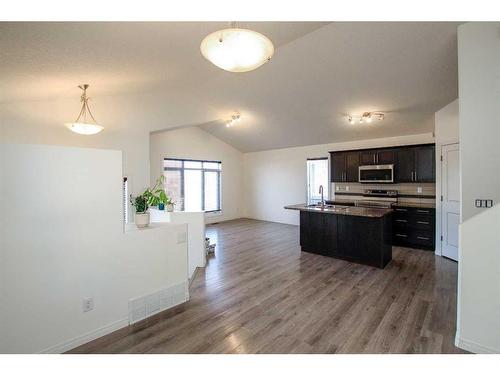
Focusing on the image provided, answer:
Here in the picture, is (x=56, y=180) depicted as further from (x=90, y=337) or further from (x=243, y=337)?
(x=243, y=337)

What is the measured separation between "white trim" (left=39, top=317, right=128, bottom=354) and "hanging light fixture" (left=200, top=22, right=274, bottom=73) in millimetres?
2525

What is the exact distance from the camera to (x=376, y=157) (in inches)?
223

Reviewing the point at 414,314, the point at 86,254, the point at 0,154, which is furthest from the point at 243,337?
the point at 0,154

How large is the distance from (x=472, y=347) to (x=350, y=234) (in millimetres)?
2188

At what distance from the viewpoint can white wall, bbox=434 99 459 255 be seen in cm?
425

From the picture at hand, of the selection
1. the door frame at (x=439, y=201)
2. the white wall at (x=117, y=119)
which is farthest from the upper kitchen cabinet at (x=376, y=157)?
the white wall at (x=117, y=119)

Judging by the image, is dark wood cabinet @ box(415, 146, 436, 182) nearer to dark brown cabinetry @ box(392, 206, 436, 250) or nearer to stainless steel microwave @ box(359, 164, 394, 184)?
stainless steel microwave @ box(359, 164, 394, 184)

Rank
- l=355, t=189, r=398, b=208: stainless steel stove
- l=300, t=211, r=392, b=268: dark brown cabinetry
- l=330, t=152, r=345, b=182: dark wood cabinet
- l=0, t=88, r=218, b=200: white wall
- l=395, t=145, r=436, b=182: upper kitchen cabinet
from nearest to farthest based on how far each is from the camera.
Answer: l=0, t=88, r=218, b=200: white wall → l=300, t=211, r=392, b=268: dark brown cabinetry → l=395, t=145, r=436, b=182: upper kitchen cabinet → l=355, t=189, r=398, b=208: stainless steel stove → l=330, t=152, r=345, b=182: dark wood cabinet

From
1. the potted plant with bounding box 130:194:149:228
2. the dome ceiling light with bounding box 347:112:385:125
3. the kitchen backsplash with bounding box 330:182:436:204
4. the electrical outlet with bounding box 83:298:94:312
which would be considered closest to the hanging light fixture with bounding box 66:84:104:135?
the potted plant with bounding box 130:194:149:228

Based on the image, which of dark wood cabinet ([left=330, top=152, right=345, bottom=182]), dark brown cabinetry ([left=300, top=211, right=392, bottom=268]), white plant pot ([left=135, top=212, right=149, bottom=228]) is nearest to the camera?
white plant pot ([left=135, top=212, right=149, bottom=228])

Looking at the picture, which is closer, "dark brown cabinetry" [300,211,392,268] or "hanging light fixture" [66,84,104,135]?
"hanging light fixture" [66,84,104,135]

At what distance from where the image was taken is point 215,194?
845cm

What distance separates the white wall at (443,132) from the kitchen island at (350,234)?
3.69ft
